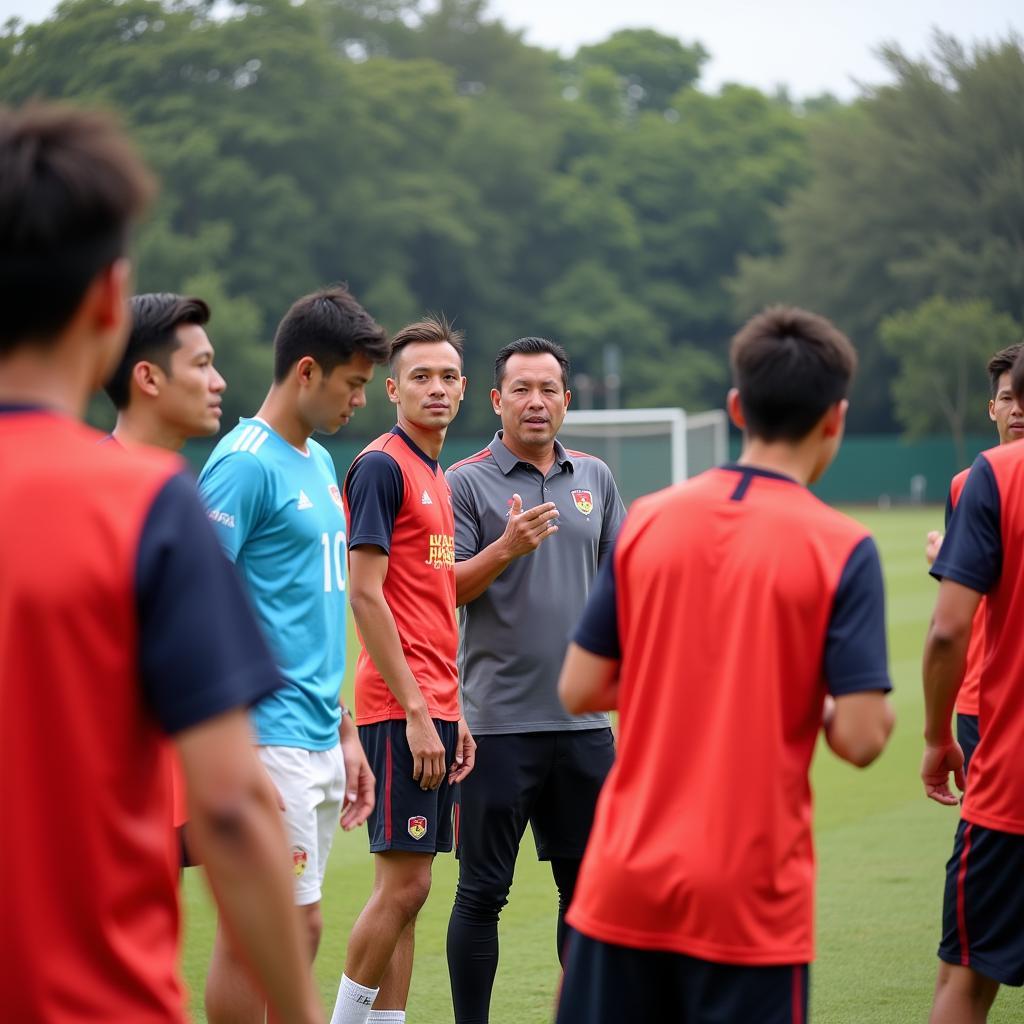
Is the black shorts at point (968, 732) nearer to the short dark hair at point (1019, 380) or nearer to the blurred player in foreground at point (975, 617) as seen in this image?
the blurred player in foreground at point (975, 617)

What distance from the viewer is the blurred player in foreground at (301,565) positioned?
4160mm

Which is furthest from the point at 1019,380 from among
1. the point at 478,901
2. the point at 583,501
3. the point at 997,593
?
the point at 478,901

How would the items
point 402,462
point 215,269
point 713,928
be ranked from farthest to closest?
point 215,269, point 402,462, point 713,928

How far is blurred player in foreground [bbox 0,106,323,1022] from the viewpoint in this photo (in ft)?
6.39

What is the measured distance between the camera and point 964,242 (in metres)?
57.0

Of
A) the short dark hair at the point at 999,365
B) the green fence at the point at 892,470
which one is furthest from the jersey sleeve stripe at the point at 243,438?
the green fence at the point at 892,470

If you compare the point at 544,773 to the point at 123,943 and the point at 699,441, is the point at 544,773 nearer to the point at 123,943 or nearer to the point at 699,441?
the point at 123,943

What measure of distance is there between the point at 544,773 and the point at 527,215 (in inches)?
2313

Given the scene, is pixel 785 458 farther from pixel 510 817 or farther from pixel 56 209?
pixel 510 817

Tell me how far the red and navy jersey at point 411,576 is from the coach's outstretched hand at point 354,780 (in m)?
0.52

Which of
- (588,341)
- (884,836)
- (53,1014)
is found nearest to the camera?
(53,1014)

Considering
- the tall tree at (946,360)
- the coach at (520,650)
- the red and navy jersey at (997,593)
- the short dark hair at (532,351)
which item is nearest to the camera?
the red and navy jersey at (997,593)

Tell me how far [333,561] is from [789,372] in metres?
1.77

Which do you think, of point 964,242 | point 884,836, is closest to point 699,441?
point 884,836
